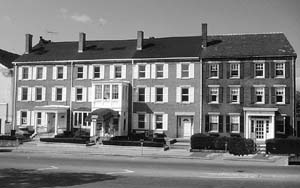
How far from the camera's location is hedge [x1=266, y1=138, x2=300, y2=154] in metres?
32.4

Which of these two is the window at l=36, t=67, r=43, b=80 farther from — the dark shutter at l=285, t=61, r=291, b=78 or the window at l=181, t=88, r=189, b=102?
the dark shutter at l=285, t=61, r=291, b=78

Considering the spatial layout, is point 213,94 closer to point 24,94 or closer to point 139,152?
point 139,152

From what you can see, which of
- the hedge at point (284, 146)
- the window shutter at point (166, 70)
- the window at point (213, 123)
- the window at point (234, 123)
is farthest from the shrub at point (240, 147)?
the window shutter at point (166, 70)

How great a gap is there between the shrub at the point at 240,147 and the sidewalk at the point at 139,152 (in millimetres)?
585

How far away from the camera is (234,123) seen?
4103cm

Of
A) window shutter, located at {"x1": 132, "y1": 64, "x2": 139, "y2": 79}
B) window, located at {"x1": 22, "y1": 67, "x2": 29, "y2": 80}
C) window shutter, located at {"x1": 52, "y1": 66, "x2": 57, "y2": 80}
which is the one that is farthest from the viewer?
window, located at {"x1": 22, "y1": 67, "x2": 29, "y2": 80}

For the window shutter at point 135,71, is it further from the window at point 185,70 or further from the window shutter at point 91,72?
the window at point 185,70

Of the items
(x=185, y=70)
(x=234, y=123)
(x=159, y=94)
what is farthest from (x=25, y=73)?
(x=234, y=123)

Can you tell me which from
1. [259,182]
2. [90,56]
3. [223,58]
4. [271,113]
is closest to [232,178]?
[259,182]

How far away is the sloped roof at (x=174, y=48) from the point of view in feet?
136

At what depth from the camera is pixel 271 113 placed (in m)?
39.0

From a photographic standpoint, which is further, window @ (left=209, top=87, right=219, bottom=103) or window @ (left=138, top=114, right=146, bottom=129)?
window @ (left=138, top=114, right=146, bottom=129)

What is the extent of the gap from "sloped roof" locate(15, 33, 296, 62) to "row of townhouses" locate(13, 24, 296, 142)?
11 cm

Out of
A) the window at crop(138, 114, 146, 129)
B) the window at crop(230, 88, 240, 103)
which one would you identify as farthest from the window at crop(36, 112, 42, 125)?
the window at crop(230, 88, 240, 103)
